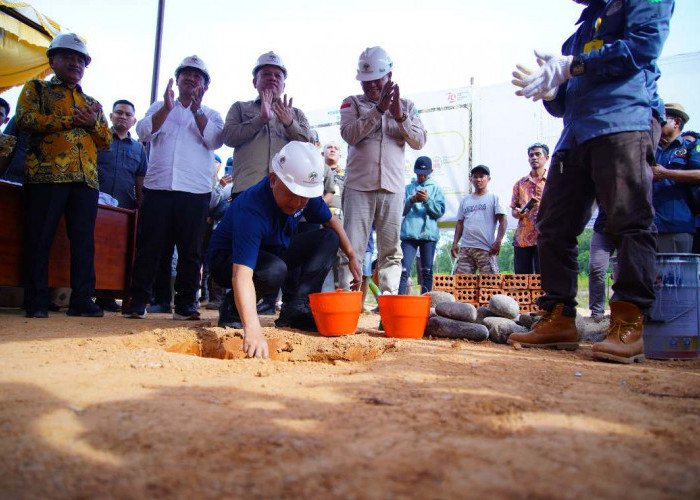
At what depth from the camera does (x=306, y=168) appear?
2.53m

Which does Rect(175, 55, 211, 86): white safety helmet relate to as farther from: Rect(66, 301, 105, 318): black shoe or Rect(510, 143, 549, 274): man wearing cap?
Rect(510, 143, 549, 274): man wearing cap

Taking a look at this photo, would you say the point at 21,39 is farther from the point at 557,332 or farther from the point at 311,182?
the point at 557,332

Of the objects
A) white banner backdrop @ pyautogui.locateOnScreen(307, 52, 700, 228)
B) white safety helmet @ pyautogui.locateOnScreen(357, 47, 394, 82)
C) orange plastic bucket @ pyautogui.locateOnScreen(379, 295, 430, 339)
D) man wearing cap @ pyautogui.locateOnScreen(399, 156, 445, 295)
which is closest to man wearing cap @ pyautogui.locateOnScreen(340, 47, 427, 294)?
white safety helmet @ pyautogui.locateOnScreen(357, 47, 394, 82)

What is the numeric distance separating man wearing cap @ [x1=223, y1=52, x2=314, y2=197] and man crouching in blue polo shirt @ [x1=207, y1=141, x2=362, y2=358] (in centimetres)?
66

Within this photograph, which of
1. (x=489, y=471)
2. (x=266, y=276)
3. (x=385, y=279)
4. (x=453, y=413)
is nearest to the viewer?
(x=489, y=471)

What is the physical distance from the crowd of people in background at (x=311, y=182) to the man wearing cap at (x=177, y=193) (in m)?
0.01

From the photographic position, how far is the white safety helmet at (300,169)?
253 centimetres

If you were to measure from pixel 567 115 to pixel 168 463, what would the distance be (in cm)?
249

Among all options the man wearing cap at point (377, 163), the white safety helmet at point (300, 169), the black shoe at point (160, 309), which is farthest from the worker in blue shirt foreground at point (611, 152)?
the black shoe at point (160, 309)

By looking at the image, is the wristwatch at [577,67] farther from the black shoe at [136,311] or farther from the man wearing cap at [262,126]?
the black shoe at [136,311]

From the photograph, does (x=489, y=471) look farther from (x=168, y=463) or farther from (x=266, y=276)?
(x=266, y=276)

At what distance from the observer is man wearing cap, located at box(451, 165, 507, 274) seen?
5156mm

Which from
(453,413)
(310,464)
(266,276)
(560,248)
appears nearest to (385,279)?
(266,276)

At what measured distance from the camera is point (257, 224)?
2473 mm
